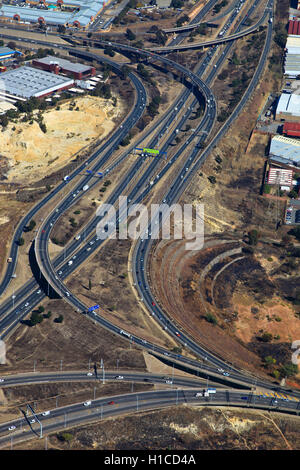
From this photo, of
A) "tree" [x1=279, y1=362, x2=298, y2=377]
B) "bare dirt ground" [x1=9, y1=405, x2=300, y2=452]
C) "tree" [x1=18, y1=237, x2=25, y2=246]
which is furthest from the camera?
"tree" [x1=18, y1=237, x2=25, y2=246]

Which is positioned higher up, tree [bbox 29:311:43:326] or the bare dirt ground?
Answer: tree [bbox 29:311:43:326]

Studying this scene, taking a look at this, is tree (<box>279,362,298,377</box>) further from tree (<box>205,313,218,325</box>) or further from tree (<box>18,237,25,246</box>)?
tree (<box>18,237,25,246</box>)

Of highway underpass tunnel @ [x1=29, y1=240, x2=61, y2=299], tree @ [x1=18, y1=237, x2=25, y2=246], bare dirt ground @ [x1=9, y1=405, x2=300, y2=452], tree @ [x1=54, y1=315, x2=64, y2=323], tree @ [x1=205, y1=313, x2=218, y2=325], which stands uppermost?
tree @ [x1=18, y1=237, x2=25, y2=246]

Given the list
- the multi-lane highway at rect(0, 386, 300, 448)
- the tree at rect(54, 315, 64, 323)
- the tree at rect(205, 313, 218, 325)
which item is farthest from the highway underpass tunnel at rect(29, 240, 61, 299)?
the tree at rect(205, 313, 218, 325)

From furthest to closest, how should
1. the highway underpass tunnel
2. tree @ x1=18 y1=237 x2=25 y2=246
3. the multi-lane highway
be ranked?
tree @ x1=18 y1=237 x2=25 y2=246
the highway underpass tunnel
the multi-lane highway

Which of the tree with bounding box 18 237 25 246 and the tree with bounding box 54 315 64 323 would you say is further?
the tree with bounding box 18 237 25 246

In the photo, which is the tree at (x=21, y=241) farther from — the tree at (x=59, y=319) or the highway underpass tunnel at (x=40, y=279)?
the tree at (x=59, y=319)

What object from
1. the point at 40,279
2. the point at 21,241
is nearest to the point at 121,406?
the point at 40,279
